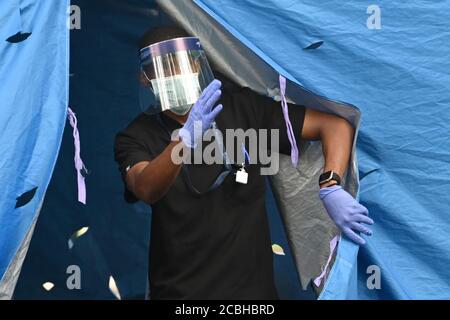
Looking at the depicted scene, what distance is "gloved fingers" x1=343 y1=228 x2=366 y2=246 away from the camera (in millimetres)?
2529

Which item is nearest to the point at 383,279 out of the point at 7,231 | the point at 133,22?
the point at 7,231

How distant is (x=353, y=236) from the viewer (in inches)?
99.7

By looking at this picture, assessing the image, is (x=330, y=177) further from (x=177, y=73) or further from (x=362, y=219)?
(x=177, y=73)

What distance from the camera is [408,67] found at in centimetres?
258

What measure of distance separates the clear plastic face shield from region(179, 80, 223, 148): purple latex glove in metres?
0.19

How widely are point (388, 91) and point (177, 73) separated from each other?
59 cm

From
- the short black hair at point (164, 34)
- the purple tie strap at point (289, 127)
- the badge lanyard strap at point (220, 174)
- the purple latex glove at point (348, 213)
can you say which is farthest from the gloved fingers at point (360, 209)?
the short black hair at point (164, 34)

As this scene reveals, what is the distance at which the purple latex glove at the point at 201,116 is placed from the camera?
2.45 meters

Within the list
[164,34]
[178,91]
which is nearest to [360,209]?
[178,91]

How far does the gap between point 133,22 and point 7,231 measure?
4.01 ft

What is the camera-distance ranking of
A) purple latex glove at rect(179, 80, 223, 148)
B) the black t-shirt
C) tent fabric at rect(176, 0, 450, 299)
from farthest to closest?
the black t-shirt, tent fabric at rect(176, 0, 450, 299), purple latex glove at rect(179, 80, 223, 148)

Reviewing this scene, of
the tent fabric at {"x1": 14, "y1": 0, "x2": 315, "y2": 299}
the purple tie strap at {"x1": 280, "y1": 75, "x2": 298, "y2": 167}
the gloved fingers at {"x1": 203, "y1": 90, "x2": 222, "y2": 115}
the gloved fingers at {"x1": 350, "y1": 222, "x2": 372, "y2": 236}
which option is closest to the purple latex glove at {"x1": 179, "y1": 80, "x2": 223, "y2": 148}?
the gloved fingers at {"x1": 203, "y1": 90, "x2": 222, "y2": 115}

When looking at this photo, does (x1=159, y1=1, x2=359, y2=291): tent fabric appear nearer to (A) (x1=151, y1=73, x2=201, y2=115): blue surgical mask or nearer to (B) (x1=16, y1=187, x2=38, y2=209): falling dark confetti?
(A) (x1=151, y1=73, x2=201, y2=115): blue surgical mask

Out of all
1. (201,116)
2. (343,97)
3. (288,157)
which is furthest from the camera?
(288,157)
